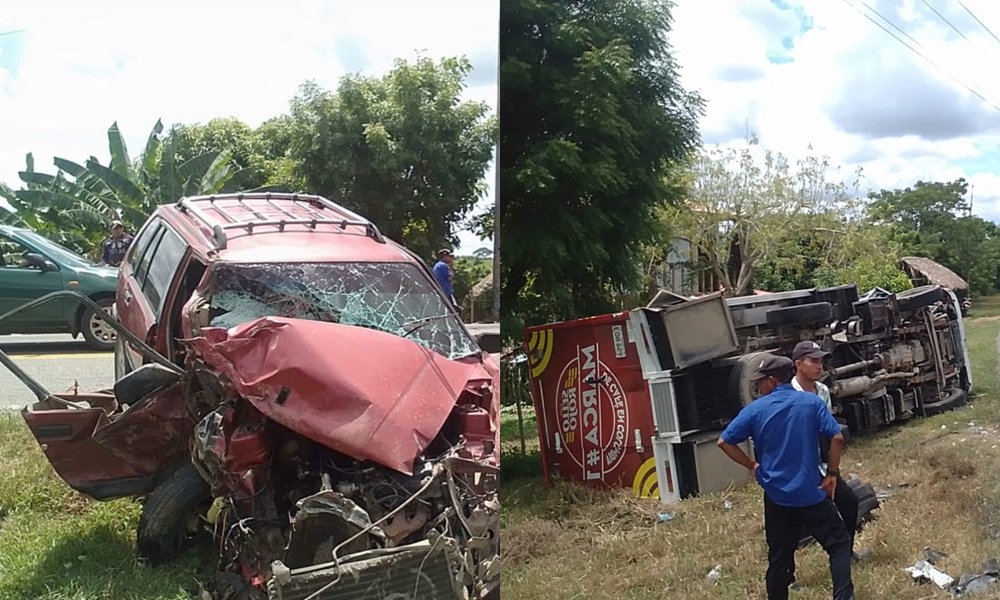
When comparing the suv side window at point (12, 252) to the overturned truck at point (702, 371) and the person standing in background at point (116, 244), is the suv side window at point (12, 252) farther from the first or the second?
the overturned truck at point (702, 371)

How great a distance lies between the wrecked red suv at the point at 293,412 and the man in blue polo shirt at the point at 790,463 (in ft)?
2.63

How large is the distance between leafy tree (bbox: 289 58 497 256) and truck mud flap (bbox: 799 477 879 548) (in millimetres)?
1509

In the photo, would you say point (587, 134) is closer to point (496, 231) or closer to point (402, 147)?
point (496, 231)

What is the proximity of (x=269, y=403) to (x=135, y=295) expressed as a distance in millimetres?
623

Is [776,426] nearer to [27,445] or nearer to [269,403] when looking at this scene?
[269,403]

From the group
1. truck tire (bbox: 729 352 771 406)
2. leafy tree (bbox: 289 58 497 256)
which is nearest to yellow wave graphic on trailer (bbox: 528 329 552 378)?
leafy tree (bbox: 289 58 497 256)

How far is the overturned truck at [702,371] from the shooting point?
2.73 m

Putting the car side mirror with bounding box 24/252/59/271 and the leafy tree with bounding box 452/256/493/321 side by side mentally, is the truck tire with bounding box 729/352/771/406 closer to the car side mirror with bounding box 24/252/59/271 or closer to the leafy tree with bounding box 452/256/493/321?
the leafy tree with bounding box 452/256/493/321

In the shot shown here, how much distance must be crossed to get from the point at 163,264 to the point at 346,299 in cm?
56

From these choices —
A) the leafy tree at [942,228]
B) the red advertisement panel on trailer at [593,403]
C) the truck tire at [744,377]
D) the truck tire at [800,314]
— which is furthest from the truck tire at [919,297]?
the red advertisement panel on trailer at [593,403]

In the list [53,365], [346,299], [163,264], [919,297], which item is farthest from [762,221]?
[53,365]

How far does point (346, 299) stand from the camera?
2678 millimetres

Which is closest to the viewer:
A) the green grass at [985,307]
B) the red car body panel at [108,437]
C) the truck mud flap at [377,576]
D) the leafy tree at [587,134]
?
the truck mud flap at [377,576]

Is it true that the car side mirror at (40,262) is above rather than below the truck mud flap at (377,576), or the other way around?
above
